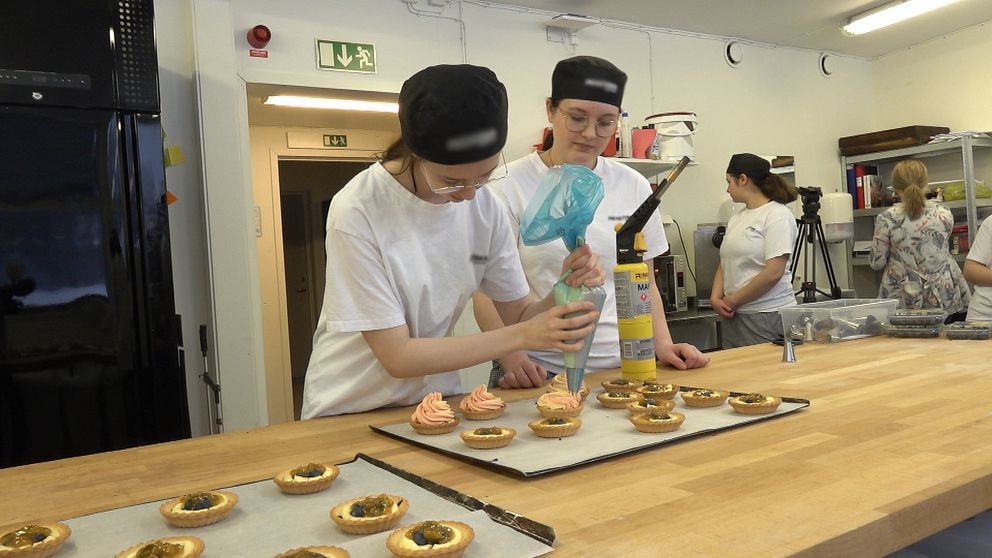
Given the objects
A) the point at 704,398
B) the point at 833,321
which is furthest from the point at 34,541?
the point at 833,321

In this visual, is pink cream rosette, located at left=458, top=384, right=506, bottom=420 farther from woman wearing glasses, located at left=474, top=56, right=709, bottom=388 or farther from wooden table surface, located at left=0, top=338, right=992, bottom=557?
woman wearing glasses, located at left=474, top=56, right=709, bottom=388

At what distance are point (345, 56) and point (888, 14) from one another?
12.4 ft

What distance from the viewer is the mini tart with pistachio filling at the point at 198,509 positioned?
0.93m

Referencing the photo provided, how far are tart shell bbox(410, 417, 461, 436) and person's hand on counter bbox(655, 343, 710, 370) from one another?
2.82 ft

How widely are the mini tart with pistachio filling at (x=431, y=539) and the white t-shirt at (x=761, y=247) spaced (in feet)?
10.5

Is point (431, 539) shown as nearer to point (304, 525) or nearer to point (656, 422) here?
point (304, 525)

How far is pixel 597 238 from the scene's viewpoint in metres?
2.21

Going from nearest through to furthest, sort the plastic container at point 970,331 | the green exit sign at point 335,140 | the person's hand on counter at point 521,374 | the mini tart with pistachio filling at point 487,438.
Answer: the mini tart with pistachio filling at point 487,438, the person's hand on counter at point 521,374, the plastic container at point 970,331, the green exit sign at point 335,140

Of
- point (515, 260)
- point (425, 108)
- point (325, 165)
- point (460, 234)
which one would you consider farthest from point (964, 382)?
point (325, 165)

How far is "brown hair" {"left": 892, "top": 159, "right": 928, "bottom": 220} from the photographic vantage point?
447 centimetres

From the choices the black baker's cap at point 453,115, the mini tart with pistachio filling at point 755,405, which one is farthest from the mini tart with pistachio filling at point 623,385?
the black baker's cap at point 453,115

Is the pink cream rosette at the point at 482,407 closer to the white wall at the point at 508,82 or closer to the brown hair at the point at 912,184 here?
the white wall at the point at 508,82

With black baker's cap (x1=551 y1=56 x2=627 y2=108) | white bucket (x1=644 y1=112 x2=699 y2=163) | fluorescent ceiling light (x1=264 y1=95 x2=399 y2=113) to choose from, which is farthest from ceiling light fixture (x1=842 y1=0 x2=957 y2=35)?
black baker's cap (x1=551 y1=56 x2=627 y2=108)

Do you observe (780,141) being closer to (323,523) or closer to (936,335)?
(936,335)
